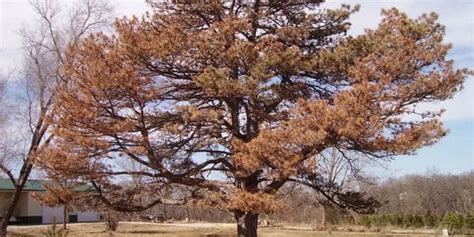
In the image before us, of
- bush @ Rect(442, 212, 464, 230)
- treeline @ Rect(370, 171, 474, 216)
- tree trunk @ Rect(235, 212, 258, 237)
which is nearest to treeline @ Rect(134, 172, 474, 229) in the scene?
treeline @ Rect(370, 171, 474, 216)

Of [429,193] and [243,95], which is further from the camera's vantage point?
[429,193]

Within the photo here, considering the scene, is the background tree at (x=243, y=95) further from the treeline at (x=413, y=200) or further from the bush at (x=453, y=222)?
the treeline at (x=413, y=200)

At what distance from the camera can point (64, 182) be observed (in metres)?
15.4

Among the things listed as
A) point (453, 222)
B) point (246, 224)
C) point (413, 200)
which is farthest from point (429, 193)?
point (246, 224)

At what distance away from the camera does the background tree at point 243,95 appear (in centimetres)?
1212

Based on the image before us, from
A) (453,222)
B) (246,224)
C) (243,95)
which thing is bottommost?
(453,222)

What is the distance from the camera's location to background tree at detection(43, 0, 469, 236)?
39.8 feet

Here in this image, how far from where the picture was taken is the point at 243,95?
13.2 meters

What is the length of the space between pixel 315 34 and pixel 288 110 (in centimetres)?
247

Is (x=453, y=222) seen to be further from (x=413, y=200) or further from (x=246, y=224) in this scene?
(x=413, y=200)

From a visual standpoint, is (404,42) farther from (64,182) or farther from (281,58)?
(64,182)

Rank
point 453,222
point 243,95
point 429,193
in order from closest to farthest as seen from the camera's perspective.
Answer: point 243,95, point 453,222, point 429,193

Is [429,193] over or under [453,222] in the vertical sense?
over

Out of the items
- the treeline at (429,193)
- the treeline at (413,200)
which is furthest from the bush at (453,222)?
the treeline at (429,193)
